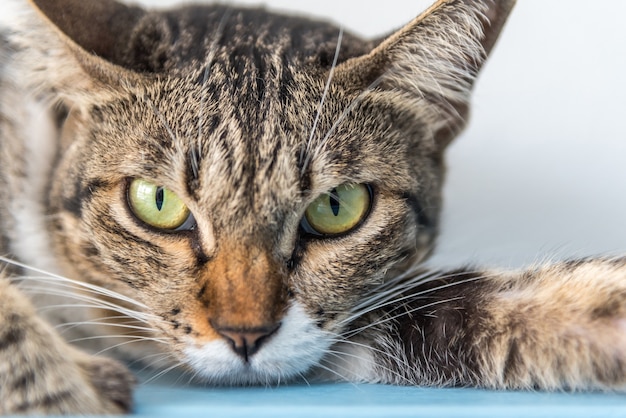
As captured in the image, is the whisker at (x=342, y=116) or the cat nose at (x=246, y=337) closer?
the cat nose at (x=246, y=337)

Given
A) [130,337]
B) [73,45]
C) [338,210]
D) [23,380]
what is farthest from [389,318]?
[73,45]

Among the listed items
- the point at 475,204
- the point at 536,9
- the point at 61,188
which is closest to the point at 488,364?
the point at 61,188

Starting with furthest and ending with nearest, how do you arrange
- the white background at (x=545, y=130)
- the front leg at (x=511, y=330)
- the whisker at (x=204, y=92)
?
the white background at (x=545, y=130)
the whisker at (x=204, y=92)
the front leg at (x=511, y=330)

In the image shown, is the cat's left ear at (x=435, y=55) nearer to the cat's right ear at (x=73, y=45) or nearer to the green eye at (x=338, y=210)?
the green eye at (x=338, y=210)

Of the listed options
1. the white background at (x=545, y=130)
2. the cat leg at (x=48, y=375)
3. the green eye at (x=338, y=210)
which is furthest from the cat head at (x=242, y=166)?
the white background at (x=545, y=130)

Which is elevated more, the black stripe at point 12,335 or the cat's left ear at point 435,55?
the cat's left ear at point 435,55

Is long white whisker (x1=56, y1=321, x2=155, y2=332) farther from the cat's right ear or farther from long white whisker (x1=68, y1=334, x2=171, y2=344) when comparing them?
the cat's right ear

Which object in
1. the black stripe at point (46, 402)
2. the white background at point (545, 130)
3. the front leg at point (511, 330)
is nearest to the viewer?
the black stripe at point (46, 402)

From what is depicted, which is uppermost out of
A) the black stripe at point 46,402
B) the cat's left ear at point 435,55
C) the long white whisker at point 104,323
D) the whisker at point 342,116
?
the cat's left ear at point 435,55
